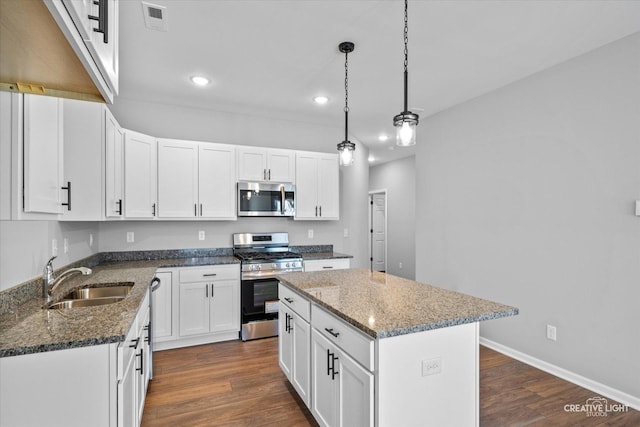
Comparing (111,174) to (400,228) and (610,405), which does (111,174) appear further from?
(400,228)

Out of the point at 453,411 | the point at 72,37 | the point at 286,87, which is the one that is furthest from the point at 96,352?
the point at 286,87

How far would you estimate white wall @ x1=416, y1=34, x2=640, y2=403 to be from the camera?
99.5 inches

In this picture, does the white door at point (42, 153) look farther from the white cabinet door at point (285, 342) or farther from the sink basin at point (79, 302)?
the white cabinet door at point (285, 342)

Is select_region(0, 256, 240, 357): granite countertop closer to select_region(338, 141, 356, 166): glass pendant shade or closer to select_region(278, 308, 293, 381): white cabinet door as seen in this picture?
select_region(278, 308, 293, 381): white cabinet door

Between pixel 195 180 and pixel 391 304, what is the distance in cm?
287

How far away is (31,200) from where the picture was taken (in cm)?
129

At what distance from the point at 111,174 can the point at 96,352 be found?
1.73 m

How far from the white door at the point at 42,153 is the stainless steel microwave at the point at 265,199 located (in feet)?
7.78

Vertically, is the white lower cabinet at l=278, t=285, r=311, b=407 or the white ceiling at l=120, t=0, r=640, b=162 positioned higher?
the white ceiling at l=120, t=0, r=640, b=162

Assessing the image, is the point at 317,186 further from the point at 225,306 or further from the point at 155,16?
the point at 155,16

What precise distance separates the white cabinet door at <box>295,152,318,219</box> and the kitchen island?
2.33m

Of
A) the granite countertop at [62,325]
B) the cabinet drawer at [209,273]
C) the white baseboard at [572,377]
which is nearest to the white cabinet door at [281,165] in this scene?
the cabinet drawer at [209,273]

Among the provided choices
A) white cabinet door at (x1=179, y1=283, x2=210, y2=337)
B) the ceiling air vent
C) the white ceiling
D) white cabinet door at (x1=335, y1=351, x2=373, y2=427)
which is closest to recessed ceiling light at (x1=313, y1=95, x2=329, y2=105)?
the white ceiling

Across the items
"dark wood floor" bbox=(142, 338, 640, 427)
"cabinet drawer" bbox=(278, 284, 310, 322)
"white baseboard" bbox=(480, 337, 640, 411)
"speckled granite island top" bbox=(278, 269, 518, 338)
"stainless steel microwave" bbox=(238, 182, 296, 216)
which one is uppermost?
"stainless steel microwave" bbox=(238, 182, 296, 216)
